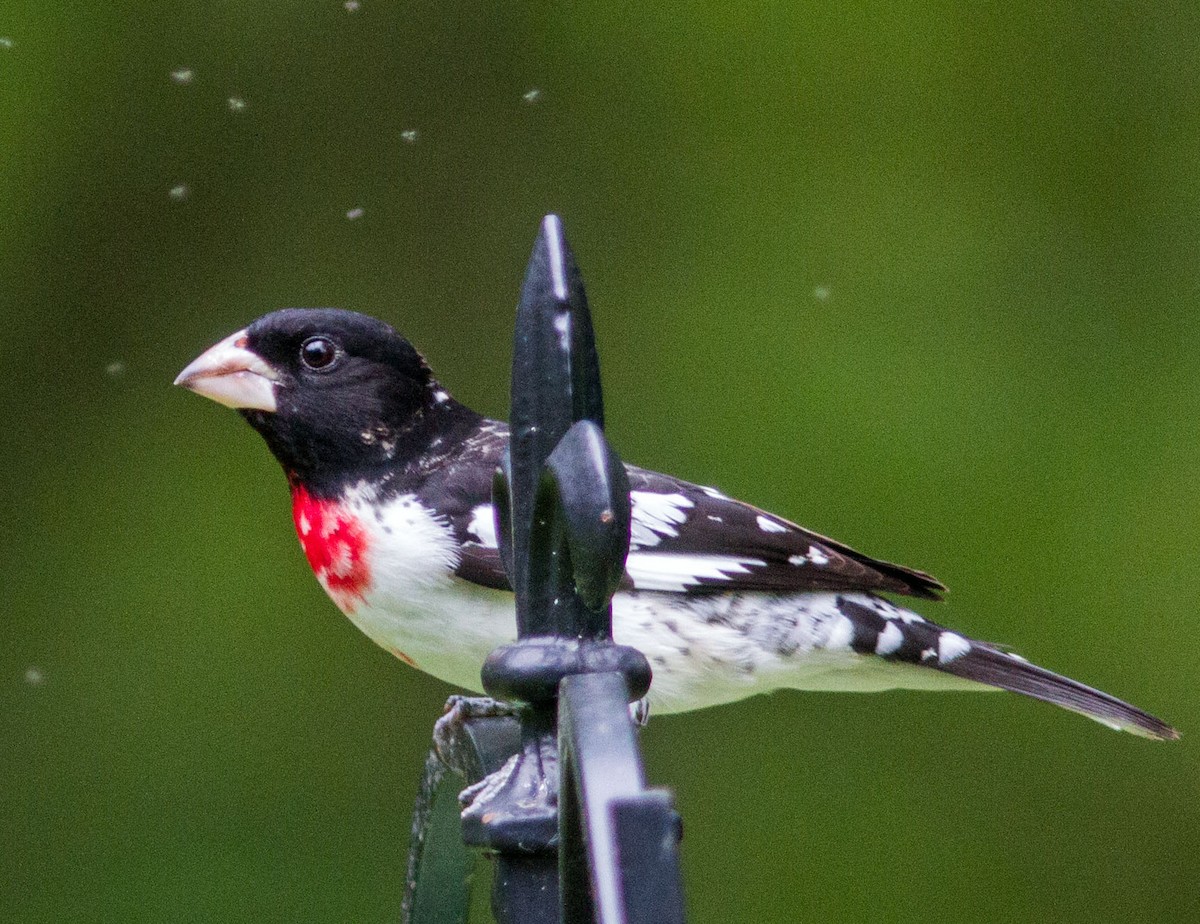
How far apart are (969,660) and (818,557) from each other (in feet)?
0.79

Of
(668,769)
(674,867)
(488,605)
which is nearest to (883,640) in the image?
(488,605)

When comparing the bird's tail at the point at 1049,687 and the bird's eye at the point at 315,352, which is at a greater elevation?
the bird's eye at the point at 315,352

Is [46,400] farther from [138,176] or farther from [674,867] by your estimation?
[674,867]

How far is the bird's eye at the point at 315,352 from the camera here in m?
2.02

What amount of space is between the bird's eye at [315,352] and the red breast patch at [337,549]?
6.1 inches

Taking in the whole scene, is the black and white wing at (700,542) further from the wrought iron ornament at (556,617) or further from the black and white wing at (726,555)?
the wrought iron ornament at (556,617)

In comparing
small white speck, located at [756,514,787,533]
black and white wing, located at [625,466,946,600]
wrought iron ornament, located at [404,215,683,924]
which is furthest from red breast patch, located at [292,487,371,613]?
wrought iron ornament, located at [404,215,683,924]

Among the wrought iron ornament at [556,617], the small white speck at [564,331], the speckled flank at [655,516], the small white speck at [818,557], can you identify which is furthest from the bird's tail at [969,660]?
the small white speck at [564,331]

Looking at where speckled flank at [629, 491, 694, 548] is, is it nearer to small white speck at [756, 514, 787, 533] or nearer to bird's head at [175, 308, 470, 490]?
small white speck at [756, 514, 787, 533]

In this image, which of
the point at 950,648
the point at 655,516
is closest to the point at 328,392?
the point at 655,516

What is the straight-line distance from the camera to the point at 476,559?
1888 mm

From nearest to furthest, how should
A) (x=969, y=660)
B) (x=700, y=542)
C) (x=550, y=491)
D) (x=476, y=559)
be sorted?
1. (x=550, y=491)
2. (x=476, y=559)
3. (x=700, y=542)
4. (x=969, y=660)

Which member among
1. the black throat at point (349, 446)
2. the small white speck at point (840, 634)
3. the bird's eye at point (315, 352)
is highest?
the bird's eye at point (315, 352)

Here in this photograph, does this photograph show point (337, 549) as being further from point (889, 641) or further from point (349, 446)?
point (889, 641)
